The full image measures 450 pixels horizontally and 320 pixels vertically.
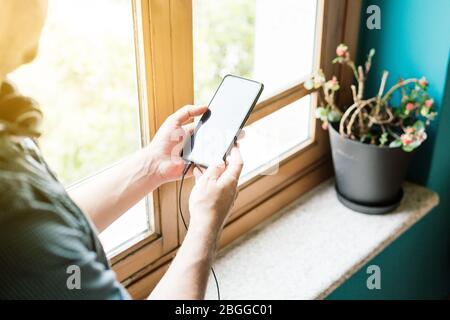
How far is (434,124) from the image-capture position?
160 centimetres

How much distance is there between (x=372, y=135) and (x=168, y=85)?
1.94 ft

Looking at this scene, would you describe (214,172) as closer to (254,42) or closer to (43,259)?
(43,259)

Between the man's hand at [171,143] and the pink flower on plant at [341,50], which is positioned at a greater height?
the pink flower on plant at [341,50]

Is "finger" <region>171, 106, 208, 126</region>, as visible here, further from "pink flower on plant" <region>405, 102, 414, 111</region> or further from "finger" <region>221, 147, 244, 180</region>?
"pink flower on plant" <region>405, 102, 414, 111</region>

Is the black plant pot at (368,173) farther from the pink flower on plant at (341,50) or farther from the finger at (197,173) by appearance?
the finger at (197,173)

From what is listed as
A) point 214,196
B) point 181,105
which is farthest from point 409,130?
point 214,196

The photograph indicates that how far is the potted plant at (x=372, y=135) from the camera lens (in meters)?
1.48

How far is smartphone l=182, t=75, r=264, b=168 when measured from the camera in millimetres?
1078

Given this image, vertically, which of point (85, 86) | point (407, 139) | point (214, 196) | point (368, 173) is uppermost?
point (85, 86)

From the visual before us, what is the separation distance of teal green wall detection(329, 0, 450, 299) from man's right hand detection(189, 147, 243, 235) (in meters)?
0.58

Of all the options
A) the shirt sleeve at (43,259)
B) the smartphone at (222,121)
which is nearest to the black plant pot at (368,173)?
the smartphone at (222,121)

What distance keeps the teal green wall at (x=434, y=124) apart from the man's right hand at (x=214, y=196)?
22.7 inches
